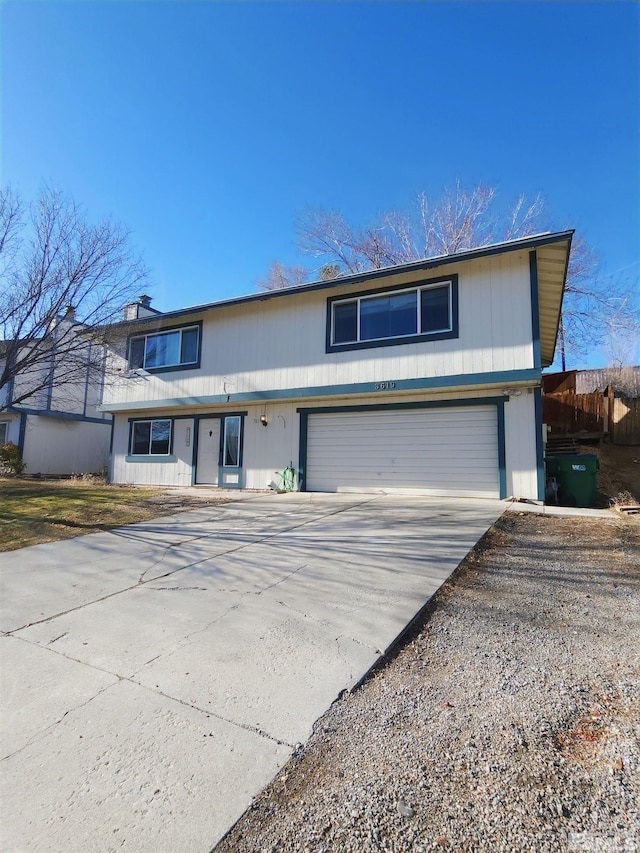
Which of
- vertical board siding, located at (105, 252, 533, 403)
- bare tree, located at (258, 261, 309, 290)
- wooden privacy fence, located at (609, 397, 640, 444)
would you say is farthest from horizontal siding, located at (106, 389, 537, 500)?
bare tree, located at (258, 261, 309, 290)

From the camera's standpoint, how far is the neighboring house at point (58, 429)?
59.5 feet

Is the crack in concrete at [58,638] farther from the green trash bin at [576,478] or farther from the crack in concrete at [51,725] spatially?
the green trash bin at [576,478]

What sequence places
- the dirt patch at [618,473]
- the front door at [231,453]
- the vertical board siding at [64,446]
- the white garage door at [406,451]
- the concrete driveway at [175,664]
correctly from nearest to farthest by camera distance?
the concrete driveway at [175,664] < the white garage door at [406,451] < the dirt patch at [618,473] < the front door at [231,453] < the vertical board siding at [64,446]

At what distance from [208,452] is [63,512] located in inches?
203

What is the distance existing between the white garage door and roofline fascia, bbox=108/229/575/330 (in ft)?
10.8

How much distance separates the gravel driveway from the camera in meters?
1.47

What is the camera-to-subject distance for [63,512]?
795 centimetres

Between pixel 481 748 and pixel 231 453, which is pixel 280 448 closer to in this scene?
pixel 231 453

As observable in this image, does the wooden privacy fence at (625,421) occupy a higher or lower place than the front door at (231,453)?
higher

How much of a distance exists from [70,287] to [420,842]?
10919 mm

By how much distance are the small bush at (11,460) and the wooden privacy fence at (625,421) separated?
2289cm

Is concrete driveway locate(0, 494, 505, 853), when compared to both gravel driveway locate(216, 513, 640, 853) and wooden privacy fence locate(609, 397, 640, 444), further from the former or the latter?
wooden privacy fence locate(609, 397, 640, 444)

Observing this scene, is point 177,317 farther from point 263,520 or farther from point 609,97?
point 609,97

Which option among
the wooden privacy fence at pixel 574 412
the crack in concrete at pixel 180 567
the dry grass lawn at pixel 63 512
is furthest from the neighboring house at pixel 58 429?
the wooden privacy fence at pixel 574 412
